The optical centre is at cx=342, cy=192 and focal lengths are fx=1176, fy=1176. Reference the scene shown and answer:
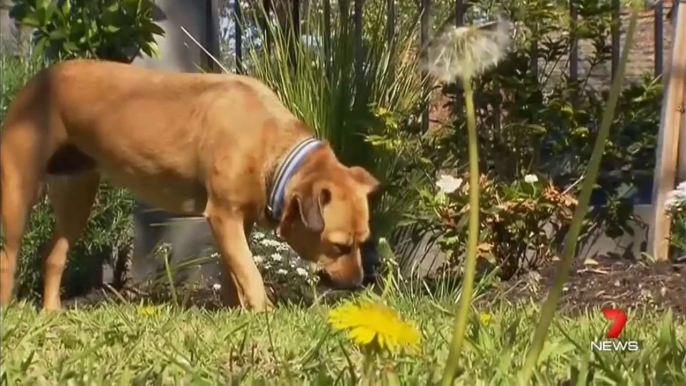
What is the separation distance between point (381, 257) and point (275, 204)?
491mm

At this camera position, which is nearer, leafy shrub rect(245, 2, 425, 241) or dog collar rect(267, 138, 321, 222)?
dog collar rect(267, 138, 321, 222)

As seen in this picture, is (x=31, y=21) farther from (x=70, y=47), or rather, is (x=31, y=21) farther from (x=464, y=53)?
(x=464, y=53)

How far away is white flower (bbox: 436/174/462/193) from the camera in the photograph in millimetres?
3579

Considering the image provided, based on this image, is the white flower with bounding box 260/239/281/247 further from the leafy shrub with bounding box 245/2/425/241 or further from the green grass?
the green grass

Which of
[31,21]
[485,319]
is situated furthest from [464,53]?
[31,21]

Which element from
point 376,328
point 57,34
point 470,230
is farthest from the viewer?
point 57,34

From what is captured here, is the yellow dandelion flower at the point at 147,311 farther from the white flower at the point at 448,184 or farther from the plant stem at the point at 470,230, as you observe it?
the plant stem at the point at 470,230

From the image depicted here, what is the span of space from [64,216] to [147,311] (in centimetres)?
110

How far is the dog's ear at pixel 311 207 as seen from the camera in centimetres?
364

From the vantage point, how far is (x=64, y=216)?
3.61 metres

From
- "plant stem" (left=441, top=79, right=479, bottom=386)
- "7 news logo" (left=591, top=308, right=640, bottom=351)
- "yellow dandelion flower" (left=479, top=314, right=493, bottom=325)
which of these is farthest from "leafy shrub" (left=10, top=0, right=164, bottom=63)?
"plant stem" (left=441, top=79, right=479, bottom=386)

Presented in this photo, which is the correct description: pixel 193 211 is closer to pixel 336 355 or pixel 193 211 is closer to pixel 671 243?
pixel 671 243

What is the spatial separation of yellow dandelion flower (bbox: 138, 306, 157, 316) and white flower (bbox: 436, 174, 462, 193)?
43.7 inches

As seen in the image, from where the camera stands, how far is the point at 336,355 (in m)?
1.95
